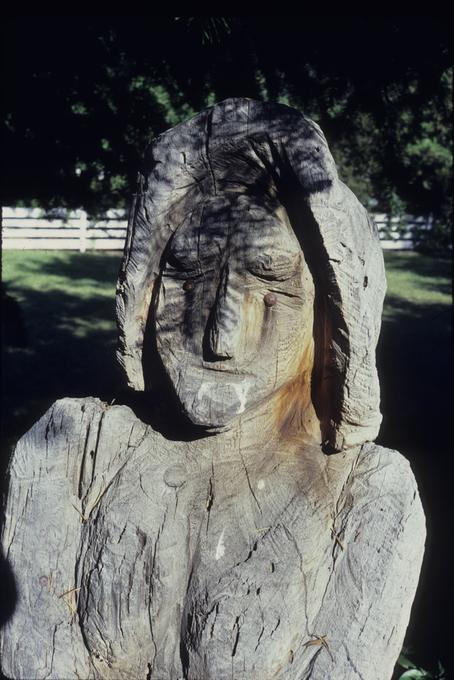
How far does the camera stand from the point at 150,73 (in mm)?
4047

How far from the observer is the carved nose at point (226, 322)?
2.12 m

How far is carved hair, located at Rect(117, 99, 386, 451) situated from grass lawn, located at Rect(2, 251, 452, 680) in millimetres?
535

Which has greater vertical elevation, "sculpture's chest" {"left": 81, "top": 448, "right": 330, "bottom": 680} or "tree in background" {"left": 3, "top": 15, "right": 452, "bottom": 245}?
"tree in background" {"left": 3, "top": 15, "right": 452, "bottom": 245}

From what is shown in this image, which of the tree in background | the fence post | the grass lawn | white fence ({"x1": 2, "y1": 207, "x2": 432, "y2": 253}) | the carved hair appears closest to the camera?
the carved hair

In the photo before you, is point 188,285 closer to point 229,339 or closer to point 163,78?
point 229,339

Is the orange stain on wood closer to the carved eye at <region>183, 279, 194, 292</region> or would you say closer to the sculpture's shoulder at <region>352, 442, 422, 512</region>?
the sculpture's shoulder at <region>352, 442, 422, 512</region>

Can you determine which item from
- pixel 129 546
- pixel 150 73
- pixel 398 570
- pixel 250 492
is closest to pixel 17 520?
pixel 129 546

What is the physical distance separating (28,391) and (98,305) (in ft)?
→ 13.2

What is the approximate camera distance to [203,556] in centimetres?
223

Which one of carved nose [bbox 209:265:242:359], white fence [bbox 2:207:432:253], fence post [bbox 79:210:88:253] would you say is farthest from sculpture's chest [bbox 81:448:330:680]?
fence post [bbox 79:210:88:253]

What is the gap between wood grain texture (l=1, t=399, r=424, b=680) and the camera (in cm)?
214

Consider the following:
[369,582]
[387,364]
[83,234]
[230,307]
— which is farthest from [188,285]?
[83,234]

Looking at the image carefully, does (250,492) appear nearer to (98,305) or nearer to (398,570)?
(398,570)

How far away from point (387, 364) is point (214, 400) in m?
8.00
